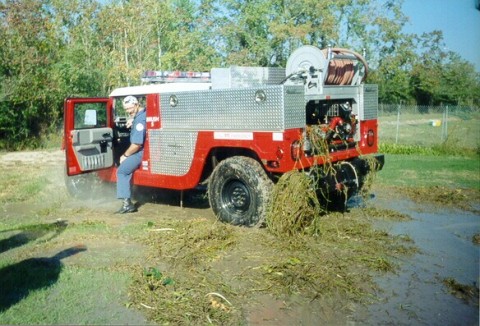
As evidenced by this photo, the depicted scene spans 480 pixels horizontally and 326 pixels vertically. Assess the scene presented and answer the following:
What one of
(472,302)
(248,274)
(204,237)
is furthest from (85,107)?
(472,302)

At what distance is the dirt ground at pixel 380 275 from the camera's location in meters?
3.86

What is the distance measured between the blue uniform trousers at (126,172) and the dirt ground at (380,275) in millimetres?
418

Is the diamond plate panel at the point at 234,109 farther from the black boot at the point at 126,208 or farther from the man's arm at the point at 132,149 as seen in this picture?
the black boot at the point at 126,208

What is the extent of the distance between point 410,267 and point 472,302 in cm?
93

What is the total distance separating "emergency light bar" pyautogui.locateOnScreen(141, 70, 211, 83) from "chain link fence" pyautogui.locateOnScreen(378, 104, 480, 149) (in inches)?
444

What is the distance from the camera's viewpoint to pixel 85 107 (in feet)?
26.6

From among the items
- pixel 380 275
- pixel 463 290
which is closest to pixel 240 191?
pixel 380 275

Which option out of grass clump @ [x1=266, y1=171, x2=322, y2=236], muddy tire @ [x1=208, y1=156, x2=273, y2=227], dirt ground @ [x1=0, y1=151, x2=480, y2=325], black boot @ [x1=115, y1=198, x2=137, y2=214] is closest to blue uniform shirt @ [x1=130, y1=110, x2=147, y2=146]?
black boot @ [x1=115, y1=198, x2=137, y2=214]

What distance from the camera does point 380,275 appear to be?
188 inches

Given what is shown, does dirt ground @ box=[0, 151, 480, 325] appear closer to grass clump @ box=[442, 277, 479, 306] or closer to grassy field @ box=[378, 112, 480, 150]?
grass clump @ box=[442, 277, 479, 306]

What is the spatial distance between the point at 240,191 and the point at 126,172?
221cm

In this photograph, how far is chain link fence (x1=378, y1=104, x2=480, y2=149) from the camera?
1706 centimetres

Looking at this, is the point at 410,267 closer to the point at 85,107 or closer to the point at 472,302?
the point at 472,302

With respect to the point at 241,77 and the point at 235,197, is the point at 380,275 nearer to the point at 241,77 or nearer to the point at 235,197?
the point at 235,197
